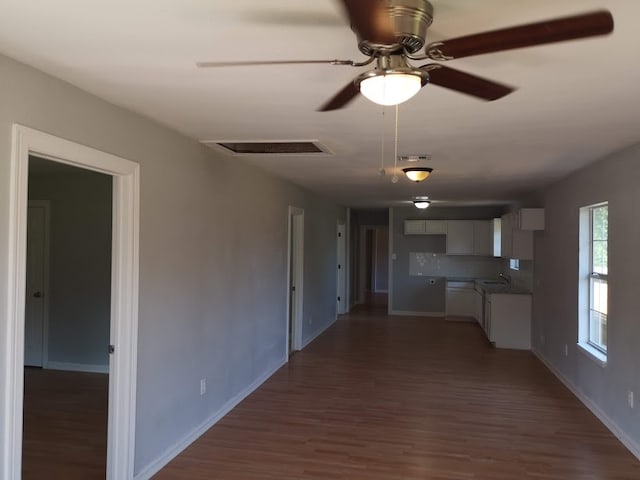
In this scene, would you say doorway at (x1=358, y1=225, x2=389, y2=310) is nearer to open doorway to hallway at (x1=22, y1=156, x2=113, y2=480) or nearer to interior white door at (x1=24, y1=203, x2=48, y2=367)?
open doorway to hallway at (x1=22, y1=156, x2=113, y2=480)

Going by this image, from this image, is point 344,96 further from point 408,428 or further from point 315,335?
point 315,335

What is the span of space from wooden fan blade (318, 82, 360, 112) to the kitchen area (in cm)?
673

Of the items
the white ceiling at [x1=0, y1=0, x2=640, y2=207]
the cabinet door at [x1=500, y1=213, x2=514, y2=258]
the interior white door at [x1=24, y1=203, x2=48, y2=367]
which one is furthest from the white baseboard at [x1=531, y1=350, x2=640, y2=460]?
the interior white door at [x1=24, y1=203, x2=48, y2=367]

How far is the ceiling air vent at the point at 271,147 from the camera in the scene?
3.90m

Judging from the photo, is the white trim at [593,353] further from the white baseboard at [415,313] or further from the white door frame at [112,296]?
the white baseboard at [415,313]

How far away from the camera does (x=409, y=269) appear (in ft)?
35.7

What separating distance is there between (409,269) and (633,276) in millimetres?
7085

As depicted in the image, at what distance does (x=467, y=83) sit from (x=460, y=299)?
8.83 m

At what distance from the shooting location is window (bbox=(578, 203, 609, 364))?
4680 mm

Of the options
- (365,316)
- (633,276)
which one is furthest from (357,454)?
(365,316)

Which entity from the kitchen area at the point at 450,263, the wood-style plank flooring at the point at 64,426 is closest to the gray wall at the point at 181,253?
the wood-style plank flooring at the point at 64,426

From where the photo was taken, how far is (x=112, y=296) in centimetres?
305

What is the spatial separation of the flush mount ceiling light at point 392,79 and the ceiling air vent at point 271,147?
2.20m

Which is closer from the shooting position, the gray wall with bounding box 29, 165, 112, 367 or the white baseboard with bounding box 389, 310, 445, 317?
the gray wall with bounding box 29, 165, 112, 367
